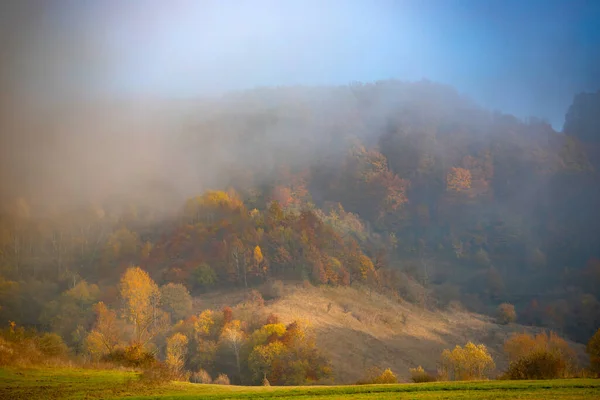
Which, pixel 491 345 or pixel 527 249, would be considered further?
pixel 527 249

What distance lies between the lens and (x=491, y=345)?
105125 millimetres

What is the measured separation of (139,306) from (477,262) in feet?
388

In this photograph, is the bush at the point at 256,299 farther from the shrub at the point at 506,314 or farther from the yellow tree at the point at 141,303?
the shrub at the point at 506,314

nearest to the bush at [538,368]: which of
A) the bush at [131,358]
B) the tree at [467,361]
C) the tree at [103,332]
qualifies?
the tree at [467,361]

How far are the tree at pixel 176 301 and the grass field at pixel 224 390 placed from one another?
196 ft

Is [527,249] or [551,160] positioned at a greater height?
[551,160]

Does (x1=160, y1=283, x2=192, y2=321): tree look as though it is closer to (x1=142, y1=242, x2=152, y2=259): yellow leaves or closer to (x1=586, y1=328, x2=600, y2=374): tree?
(x1=142, y1=242, x2=152, y2=259): yellow leaves

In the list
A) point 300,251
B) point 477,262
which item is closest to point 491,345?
point 300,251

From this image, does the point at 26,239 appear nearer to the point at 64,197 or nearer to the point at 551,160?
the point at 64,197

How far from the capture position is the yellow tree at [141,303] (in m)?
86.1

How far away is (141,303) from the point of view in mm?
92375

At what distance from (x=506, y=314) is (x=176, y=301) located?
8463 centimetres

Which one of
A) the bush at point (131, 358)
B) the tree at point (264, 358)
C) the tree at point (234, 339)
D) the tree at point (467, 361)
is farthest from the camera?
the tree at point (234, 339)

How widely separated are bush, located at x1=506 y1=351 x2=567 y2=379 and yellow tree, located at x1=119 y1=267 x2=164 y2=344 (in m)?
59.6
